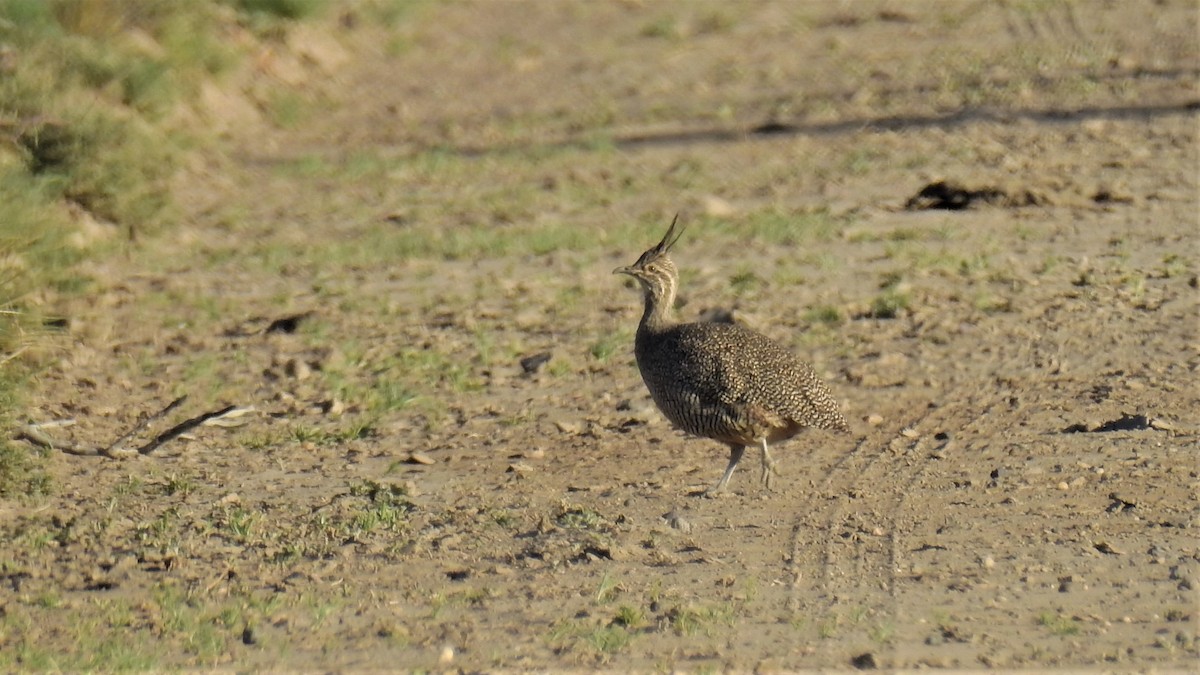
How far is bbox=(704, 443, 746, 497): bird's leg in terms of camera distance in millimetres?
7156

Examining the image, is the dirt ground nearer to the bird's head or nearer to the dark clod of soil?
the dark clod of soil

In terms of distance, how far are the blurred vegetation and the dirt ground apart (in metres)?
0.37

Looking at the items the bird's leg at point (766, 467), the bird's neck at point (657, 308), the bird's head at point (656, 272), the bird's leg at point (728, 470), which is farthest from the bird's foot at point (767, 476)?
the bird's head at point (656, 272)

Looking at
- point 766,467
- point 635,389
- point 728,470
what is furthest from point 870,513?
point 635,389

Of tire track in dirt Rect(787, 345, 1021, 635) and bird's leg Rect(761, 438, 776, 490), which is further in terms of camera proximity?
bird's leg Rect(761, 438, 776, 490)

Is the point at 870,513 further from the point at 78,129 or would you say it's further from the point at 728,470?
the point at 78,129

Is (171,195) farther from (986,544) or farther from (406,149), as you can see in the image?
(986,544)

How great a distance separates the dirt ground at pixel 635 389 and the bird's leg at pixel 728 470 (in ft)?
0.22

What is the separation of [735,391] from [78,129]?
535cm

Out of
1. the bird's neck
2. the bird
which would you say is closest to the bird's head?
the bird's neck

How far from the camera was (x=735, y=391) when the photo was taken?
7098 millimetres

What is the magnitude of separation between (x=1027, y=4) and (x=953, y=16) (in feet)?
3.02

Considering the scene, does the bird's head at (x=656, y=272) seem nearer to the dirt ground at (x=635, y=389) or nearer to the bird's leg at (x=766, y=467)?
the dirt ground at (x=635, y=389)

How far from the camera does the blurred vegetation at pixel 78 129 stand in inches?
341
